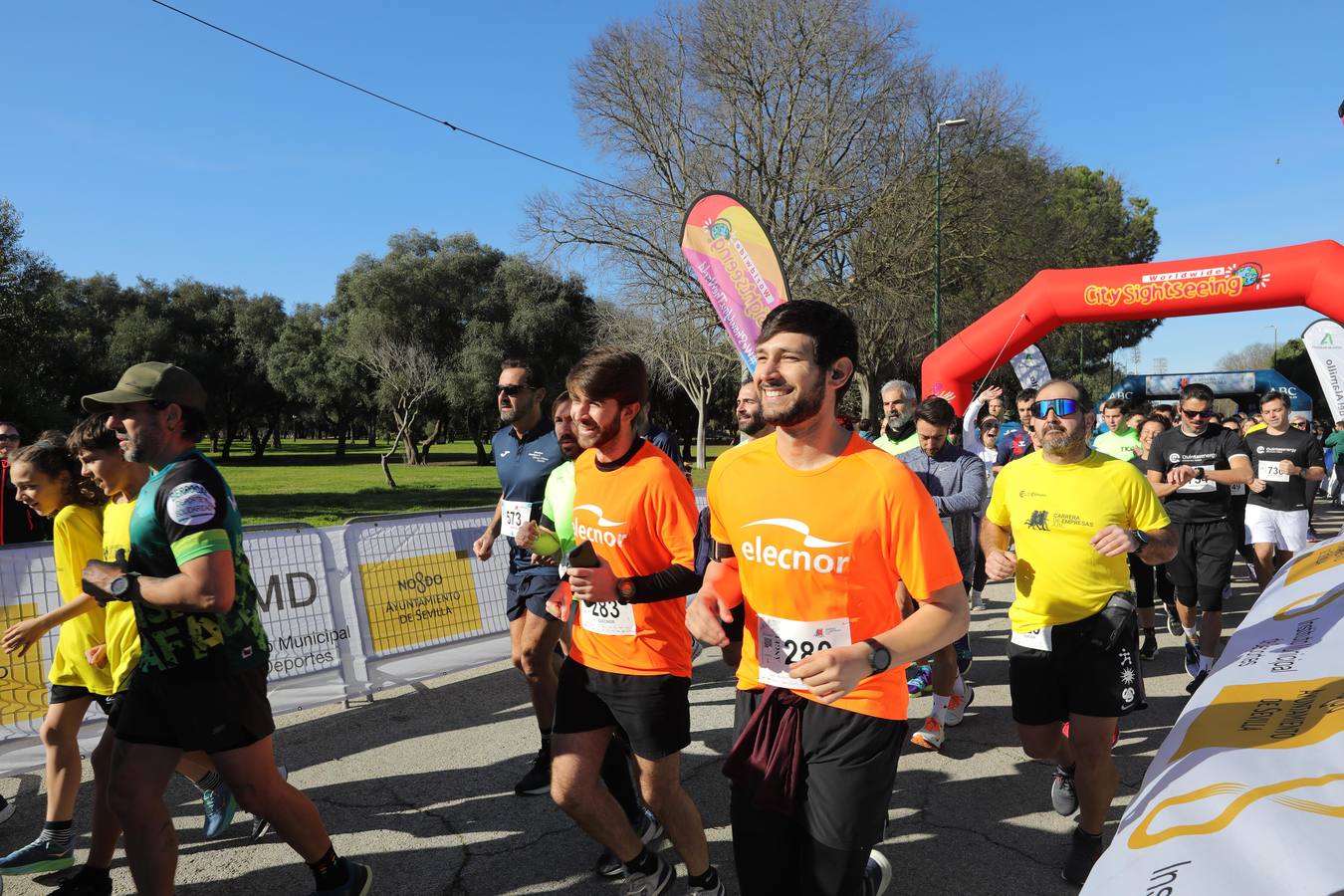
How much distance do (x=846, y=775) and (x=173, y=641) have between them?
2146mm

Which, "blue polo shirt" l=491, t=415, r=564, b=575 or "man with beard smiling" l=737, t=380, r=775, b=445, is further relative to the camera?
"blue polo shirt" l=491, t=415, r=564, b=575

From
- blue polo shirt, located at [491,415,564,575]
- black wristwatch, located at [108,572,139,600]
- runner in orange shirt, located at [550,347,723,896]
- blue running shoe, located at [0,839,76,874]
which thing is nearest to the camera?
black wristwatch, located at [108,572,139,600]

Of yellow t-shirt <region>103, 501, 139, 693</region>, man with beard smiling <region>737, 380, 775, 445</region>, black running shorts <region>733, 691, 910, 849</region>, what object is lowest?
black running shorts <region>733, 691, 910, 849</region>

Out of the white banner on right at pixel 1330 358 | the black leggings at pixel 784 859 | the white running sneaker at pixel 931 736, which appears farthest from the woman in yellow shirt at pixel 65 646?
the white banner on right at pixel 1330 358

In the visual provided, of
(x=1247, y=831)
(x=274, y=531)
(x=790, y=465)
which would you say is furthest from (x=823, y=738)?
(x=274, y=531)

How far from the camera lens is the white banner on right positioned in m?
16.0

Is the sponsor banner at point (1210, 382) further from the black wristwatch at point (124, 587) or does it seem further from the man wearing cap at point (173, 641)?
the black wristwatch at point (124, 587)

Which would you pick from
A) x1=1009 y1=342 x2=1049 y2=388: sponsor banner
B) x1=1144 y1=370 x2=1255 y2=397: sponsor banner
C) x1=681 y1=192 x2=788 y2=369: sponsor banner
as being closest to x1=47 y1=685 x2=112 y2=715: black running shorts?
x1=681 y1=192 x2=788 y2=369: sponsor banner

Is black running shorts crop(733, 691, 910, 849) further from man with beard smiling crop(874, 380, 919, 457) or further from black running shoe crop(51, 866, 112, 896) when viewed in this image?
man with beard smiling crop(874, 380, 919, 457)

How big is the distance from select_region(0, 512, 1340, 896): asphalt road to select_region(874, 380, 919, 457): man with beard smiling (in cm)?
181

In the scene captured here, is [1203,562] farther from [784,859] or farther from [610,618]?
[784,859]

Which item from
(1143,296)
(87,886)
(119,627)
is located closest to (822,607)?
(119,627)

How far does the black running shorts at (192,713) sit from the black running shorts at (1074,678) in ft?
9.57

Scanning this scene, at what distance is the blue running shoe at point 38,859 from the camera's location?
3344mm
